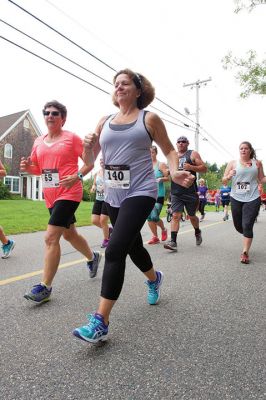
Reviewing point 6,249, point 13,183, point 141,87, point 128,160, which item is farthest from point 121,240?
point 13,183

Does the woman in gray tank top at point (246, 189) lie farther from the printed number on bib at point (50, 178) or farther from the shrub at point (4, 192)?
the shrub at point (4, 192)

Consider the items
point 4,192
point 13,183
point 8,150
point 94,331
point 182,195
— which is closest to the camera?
point 94,331

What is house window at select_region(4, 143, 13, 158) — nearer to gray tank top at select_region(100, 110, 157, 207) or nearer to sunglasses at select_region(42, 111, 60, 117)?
sunglasses at select_region(42, 111, 60, 117)

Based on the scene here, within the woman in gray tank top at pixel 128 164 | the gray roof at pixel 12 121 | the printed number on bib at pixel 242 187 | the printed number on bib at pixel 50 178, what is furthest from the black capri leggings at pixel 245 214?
the gray roof at pixel 12 121

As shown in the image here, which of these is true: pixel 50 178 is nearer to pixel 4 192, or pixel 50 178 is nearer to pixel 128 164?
pixel 128 164

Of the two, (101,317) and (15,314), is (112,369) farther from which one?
(15,314)

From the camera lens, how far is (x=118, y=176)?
3.04m

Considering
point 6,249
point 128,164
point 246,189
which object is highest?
point 128,164

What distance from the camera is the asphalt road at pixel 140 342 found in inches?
80.3

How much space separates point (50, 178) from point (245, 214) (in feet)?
11.2

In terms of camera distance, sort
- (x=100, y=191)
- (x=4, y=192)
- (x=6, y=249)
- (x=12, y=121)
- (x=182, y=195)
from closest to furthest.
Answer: (x=6, y=249) < (x=182, y=195) < (x=100, y=191) < (x=4, y=192) < (x=12, y=121)

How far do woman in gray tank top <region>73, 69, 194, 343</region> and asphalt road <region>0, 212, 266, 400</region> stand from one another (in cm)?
46

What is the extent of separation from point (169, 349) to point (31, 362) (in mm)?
886

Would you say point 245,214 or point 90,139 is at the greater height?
point 90,139
